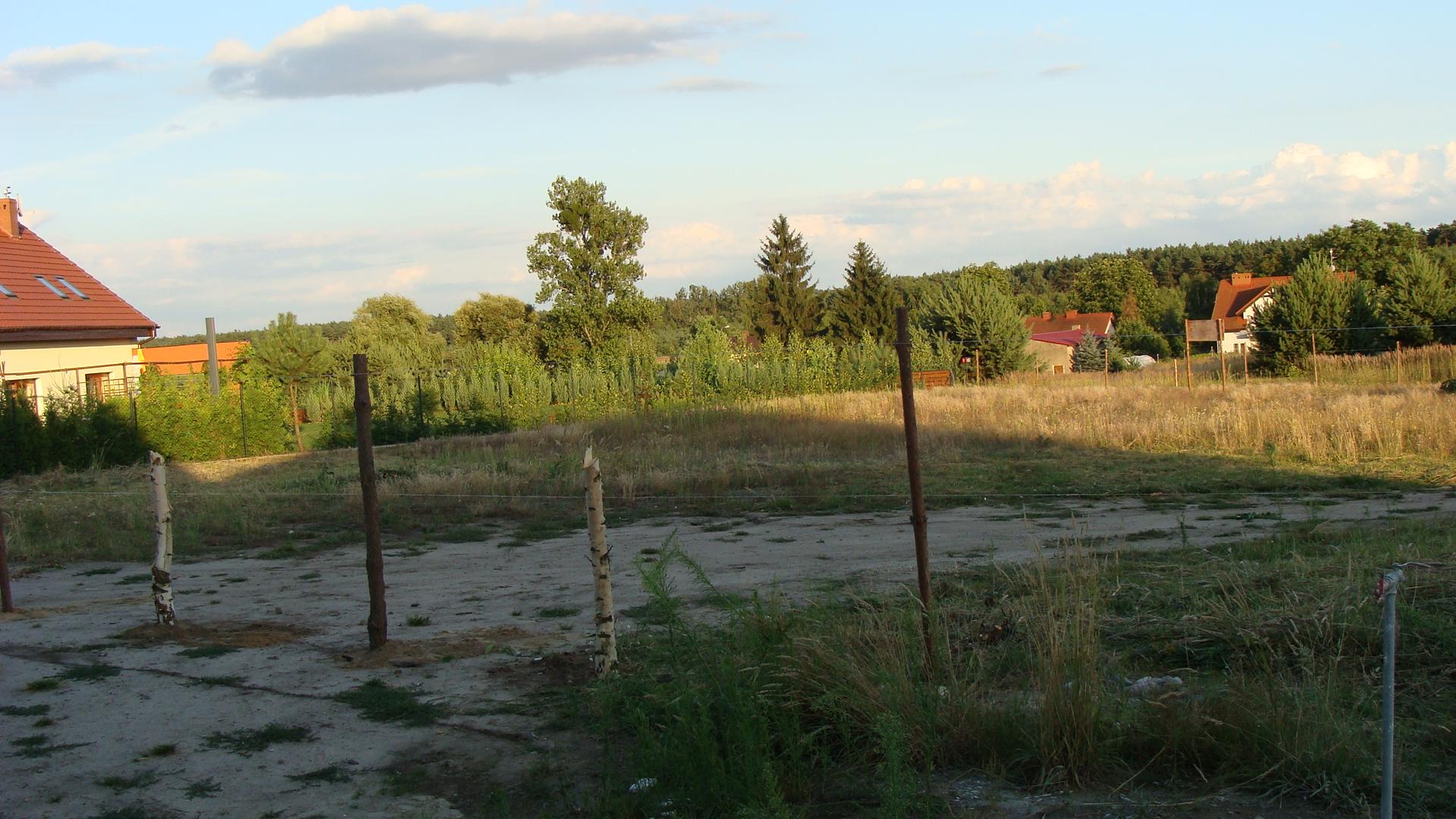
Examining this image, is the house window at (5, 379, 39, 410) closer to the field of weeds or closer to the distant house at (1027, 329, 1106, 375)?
the field of weeds

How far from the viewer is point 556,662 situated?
686 centimetres

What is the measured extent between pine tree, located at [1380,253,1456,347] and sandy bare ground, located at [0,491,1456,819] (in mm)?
28675

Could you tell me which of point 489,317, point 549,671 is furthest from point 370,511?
point 489,317

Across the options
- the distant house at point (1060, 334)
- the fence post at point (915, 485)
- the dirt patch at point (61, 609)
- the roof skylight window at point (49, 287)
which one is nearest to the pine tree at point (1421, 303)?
the distant house at point (1060, 334)

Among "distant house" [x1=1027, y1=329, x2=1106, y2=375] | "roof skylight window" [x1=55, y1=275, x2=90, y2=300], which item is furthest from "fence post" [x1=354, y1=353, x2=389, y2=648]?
"distant house" [x1=1027, y1=329, x2=1106, y2=375]

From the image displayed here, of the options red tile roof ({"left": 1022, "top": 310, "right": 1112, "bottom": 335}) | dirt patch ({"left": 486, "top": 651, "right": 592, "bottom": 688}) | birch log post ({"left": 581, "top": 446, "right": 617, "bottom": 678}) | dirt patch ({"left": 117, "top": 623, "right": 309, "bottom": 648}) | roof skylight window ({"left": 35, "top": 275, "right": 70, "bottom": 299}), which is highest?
roof skylight window ({"left": 35, "top": 275, "right": 70, "bottom": 299})

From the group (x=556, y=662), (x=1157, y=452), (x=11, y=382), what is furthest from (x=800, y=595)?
(x=11, y=382)

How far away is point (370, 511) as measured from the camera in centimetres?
716

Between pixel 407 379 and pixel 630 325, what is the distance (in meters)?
15.3

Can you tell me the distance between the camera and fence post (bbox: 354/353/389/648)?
23.3 feet

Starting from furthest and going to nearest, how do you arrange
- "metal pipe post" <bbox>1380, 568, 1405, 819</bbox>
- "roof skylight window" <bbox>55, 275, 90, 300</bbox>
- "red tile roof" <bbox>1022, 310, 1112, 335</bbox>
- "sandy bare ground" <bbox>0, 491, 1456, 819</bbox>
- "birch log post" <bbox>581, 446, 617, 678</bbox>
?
1. "red tile roof" <bbox>1022, 310, 1112, 335</bbox>
2. "roof skylight window" <bbox>55, 275, 90, 300</bbox>
3. "birch log post" <bbox>581, 446, 617, 678</bbox>
4. "sandy bare ground" <bbox>0, 491, 1456, 819</bbox>
5. "metal pipe post" <bbox>1380, 568, 1405, 819</bbox>

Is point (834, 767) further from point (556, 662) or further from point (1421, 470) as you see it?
point (1421, 470)

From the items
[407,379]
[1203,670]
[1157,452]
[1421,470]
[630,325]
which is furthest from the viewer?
[630,325]

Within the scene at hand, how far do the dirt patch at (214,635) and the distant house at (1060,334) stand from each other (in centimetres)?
4073
